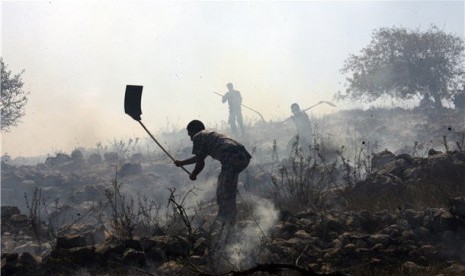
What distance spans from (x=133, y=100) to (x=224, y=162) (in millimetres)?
1742

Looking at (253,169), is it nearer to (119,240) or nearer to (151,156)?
(151,156)

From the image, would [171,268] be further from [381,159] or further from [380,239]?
[381,159]

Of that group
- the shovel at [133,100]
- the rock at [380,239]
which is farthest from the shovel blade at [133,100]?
the rock at [380,239]

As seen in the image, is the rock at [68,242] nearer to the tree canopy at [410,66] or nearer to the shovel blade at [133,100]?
the shovel blade at [133,100]

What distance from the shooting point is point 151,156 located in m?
16.3

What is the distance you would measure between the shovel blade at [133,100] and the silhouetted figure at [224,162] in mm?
1082

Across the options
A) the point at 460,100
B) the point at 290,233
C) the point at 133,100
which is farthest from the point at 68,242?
the point at 460,100

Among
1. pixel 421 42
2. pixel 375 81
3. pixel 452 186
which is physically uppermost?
pixel 421 42

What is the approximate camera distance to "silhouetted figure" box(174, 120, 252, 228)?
18.8ft

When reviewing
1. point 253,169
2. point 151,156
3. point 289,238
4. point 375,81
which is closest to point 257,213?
point 289,238

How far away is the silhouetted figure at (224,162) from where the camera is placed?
5734 mm

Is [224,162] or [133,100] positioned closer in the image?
[224,162]

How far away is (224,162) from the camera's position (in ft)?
19.1

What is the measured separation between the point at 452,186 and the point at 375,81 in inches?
670
